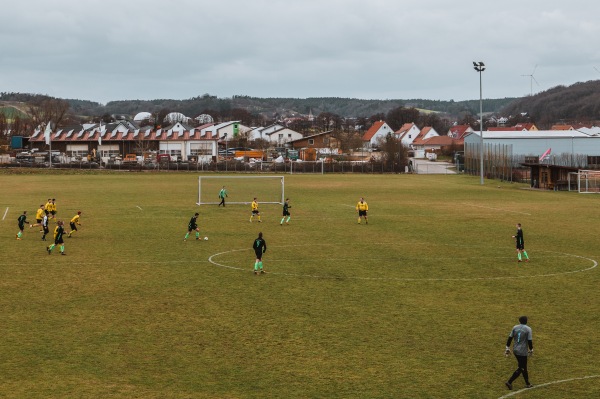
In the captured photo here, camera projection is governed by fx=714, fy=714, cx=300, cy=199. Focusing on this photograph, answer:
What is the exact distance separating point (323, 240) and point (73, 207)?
28476mm

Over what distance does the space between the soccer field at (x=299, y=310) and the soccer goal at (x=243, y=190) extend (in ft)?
57.3

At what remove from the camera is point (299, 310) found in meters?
24.0

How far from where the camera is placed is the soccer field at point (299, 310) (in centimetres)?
1742

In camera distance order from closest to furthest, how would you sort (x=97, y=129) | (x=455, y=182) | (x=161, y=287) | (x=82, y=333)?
(x=82, y=333), (x=161, y=287), (x=455, y=182), (x=97, y=129)

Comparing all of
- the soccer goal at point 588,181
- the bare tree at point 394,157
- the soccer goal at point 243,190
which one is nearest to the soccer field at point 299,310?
the soccer goal at point 243,190

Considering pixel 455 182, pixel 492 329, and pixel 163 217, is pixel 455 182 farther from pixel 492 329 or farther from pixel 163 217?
pixel 492 329

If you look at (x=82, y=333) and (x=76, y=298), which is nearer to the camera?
(x=82, y=333)

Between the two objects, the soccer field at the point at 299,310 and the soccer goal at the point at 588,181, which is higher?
the soccer goal at the point at 588,181

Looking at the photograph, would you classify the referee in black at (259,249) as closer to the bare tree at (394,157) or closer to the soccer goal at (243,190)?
the soccer goal at (243,190)

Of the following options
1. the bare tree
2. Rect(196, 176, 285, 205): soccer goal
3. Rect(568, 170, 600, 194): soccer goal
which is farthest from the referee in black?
the bare tree

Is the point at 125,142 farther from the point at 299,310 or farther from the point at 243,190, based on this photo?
the point at 299,310

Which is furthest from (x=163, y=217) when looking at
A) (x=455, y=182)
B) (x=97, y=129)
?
(x=97, y=129)

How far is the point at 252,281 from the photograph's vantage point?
2892 centimetres

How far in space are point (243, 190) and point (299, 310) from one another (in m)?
51.9
